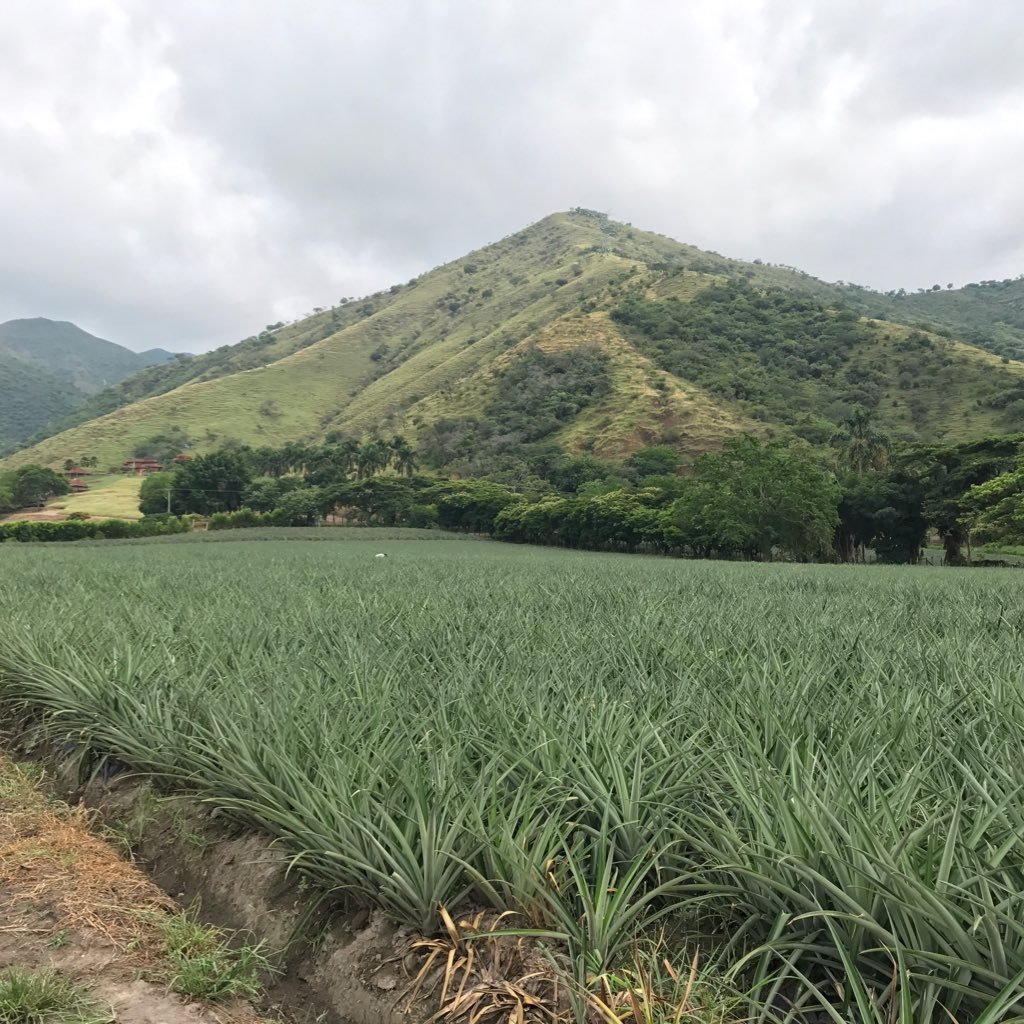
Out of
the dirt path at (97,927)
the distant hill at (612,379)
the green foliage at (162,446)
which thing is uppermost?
the distant hill at (612,379)

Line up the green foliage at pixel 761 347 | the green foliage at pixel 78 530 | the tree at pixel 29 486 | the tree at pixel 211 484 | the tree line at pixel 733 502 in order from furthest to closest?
the green foliage at pixel 761 347
the tree at pixel 29 486
the tree at pixel 211 484
the green foliage at pixel 78 530
the tree line at pixel 733 502

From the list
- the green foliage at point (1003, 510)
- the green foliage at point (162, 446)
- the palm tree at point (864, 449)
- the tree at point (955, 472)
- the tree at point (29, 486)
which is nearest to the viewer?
the green foliage at point (1003, 510)

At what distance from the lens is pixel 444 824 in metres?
2.19

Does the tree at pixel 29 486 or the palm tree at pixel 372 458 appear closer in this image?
the tree at pixel 29 486

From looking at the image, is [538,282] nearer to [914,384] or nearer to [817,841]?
[914,384]

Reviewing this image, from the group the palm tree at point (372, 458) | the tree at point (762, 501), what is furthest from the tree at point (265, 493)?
the tree at point (762, 501)

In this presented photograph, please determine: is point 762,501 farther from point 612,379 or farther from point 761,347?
point 761,347

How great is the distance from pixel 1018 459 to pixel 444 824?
43.7 meters

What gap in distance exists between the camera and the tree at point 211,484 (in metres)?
84.9

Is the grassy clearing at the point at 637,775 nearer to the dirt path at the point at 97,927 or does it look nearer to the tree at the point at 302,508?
the dirt path at the point at 97,927

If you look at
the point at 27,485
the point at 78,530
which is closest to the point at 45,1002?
the point at 78,530

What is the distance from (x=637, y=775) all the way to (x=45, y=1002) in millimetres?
2011

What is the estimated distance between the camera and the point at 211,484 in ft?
283

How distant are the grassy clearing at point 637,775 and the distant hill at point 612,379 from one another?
82704mm
